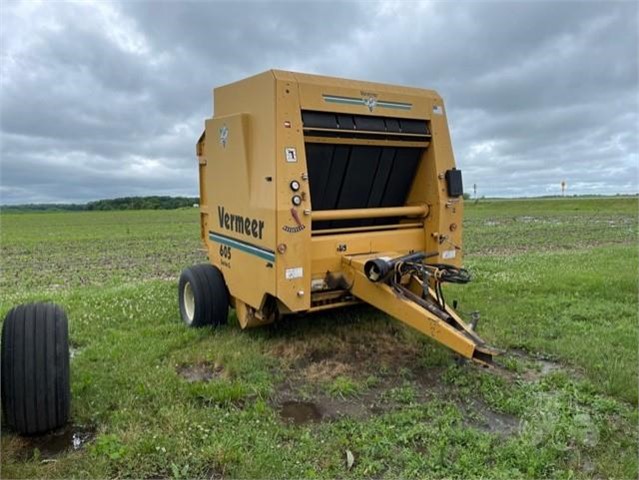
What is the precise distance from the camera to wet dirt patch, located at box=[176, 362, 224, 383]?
176 inches

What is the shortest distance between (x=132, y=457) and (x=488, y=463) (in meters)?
2.26

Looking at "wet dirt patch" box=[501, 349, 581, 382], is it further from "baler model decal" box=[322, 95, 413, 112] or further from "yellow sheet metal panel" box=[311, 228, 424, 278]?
"baler model decal" box=[322, 95, 413, 112]

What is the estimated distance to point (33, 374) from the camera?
3.28 meters

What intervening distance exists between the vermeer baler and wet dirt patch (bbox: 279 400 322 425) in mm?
1070

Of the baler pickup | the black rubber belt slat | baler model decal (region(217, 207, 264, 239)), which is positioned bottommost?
the baler pickup

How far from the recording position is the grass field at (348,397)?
10.0 feet

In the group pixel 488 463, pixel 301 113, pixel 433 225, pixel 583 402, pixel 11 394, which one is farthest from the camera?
pixel 433 225

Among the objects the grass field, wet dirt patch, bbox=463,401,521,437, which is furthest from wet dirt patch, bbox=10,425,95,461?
wet dirt patch, bbox=463,401,521,437

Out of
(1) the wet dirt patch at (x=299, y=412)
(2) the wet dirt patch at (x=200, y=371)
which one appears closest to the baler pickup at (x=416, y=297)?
(1) the wet dirt patch at (x=299, y=412)

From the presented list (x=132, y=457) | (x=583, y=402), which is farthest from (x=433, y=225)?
(x=132, y=457)

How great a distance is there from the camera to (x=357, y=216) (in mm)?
5199

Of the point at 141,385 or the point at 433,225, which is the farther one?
the point at 433,225

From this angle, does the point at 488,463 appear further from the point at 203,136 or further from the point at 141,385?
the point at 203,136

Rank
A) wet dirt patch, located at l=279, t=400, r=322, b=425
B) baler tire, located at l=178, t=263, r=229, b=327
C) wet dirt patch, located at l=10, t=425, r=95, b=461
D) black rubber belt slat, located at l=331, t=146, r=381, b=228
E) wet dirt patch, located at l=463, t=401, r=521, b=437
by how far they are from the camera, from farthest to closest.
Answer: baler tire, located at l=178, t=263, r=229, b=327 → black rubber belt slat, located at l=331, t=146, r=381, b=228 → wet dirt patch, located at l=279, t=400, r=322, b=425 → wet dirt patch, located at l=463, t=401, r=521, b=437 → wet dirt patch, located at l=10, t=425, r=95, b=461
